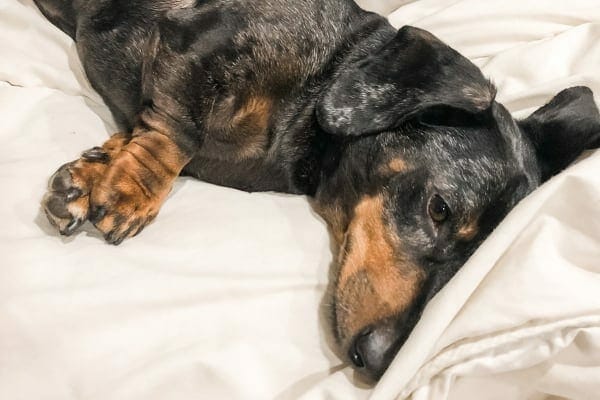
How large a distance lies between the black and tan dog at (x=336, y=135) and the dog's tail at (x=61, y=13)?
3.9 inches

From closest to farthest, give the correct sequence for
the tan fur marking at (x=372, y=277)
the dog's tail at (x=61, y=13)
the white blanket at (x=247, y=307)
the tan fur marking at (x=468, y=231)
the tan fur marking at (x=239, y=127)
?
the white blanket at (x=247, y=307) < the tan fur marking at (x=372, y=277) < the tan fur marking at (x=468, y=231) < the tan fur marking at (x=239, y=127) < the dog's tail at (x=61, y=13)

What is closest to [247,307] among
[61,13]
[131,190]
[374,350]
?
[374,350]

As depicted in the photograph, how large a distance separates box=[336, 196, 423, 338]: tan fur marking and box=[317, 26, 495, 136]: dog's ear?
0.22m

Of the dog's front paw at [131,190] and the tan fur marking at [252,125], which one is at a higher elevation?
the tan fur marking at [252,125]

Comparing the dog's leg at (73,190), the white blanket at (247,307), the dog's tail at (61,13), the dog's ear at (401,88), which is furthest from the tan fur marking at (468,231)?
the dog's tail at (61,13)

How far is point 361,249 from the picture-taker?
1.54 m

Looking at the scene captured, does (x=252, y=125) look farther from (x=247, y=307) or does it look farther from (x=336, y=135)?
(x=247, y=307)

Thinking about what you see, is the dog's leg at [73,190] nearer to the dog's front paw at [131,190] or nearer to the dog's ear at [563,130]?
the dog's front paw at [131,190]

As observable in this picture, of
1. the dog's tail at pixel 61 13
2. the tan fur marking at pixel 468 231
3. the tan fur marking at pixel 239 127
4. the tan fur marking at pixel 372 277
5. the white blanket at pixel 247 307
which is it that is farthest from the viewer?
the dog's tail at pixel 61 13

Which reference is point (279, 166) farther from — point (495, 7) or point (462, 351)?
point (495, 7)

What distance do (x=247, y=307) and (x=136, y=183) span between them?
42cm

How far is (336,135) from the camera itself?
175 cm

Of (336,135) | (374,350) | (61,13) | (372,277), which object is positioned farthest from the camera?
(61,13)

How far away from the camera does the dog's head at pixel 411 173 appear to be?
58.2 inches
